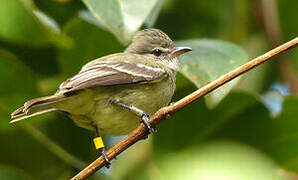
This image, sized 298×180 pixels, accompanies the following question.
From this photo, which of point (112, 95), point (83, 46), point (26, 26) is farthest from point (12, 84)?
point (112, 95)

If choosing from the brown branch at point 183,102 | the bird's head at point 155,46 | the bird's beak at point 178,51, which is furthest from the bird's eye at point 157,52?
the brown branch at point 183,102

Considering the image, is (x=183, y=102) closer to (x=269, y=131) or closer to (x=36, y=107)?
(x=36, y=107)

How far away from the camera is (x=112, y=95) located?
10.1 feet

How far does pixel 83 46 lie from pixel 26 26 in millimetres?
360

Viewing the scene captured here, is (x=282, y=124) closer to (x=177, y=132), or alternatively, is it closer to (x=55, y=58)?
(x=177, y=132)

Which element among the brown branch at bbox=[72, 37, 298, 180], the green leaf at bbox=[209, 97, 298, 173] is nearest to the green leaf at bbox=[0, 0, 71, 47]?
the green leaf at bbox=[209, 97, 298, 173]

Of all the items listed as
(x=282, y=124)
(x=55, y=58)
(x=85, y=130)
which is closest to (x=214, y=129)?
(x=282, y=124)

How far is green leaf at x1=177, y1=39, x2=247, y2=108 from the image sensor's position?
2.85 m

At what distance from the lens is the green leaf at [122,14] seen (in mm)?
2783

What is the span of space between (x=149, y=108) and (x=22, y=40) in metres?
0.88

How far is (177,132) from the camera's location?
10.7 ft

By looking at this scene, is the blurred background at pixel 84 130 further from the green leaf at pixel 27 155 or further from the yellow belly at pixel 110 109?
the yellow belly at pixel 110 109

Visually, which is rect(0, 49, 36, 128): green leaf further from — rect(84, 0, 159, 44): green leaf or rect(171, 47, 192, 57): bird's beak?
rect(171, 47, 192, 57): bird's beak

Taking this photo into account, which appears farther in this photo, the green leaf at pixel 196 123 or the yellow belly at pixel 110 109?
the green leaf at pixel 196 123
